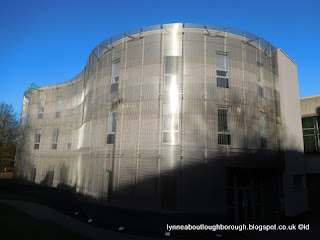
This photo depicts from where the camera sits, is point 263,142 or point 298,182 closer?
point 263,142

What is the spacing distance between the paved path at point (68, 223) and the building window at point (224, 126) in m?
6.37

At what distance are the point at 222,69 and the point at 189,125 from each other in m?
4.08

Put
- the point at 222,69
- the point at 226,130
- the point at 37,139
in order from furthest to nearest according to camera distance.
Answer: the point at 37,139 → the point at 222,69 → the point at 226,130

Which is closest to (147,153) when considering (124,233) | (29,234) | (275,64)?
(124,233)

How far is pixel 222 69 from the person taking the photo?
1272 cm

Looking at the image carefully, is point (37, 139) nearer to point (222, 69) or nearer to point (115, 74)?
point (115, 74)

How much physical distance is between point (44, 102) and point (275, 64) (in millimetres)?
25432

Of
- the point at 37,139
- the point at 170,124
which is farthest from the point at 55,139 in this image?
the point at 170,124

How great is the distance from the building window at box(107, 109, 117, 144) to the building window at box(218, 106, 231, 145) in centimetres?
629

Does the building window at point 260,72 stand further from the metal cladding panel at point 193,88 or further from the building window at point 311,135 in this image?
the building window at point 311,135

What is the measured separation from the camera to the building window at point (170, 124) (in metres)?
11.7

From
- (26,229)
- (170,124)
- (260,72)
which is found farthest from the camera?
(260,72)

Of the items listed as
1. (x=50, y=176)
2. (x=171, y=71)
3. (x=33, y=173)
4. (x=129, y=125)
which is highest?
(x=171, y=71)

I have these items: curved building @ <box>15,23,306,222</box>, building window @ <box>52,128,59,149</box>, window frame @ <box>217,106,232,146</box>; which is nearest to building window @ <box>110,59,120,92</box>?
curved building @ <box>15,23,306,222</box>
